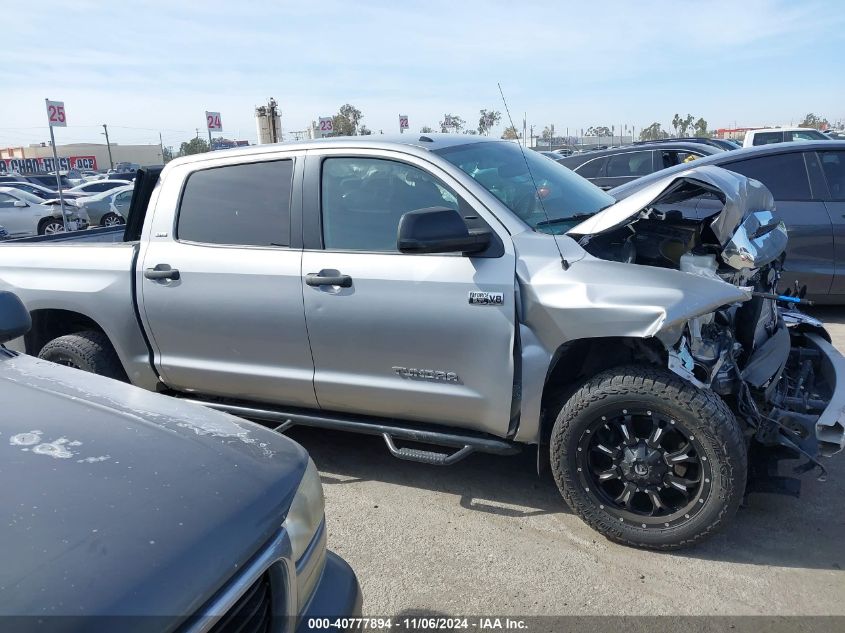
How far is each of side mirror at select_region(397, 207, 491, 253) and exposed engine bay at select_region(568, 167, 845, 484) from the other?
61cm

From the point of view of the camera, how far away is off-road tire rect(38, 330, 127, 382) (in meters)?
4.39

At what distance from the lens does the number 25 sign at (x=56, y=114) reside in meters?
16.1

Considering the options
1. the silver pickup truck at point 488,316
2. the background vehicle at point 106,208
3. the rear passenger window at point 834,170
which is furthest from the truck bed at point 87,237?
the background vehicle at point 106,208

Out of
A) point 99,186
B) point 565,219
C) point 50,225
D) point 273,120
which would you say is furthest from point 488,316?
point 99,186

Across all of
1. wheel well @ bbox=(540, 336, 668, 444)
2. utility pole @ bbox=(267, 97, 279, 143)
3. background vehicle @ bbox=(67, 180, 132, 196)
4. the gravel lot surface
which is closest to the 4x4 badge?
wheel well @ bbox=(540, 336, 668, 444)

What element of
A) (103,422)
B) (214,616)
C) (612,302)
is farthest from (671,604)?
(103,422)

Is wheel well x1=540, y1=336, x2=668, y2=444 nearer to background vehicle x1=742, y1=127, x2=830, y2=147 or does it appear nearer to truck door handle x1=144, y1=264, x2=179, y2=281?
truck door handle x1=144, y1=264, x2=179, y2=281

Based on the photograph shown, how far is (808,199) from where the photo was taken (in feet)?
20.7

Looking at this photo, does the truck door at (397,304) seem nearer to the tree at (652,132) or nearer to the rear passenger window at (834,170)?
the rear passenger window at (834,170)

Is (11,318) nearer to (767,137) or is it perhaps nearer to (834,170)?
(834,170)

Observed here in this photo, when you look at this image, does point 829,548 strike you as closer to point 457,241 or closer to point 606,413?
point 606,413

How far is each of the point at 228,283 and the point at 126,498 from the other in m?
2.36

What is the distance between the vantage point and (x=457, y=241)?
10.3ft

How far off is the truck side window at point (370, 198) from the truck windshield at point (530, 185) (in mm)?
208
